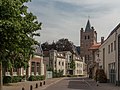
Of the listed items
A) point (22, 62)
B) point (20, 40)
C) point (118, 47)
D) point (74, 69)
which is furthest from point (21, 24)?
point (74, 69)

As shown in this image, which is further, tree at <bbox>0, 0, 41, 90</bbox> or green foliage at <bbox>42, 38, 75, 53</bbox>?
green foliage at <bbox>42, 38, 75, 53</bbox>

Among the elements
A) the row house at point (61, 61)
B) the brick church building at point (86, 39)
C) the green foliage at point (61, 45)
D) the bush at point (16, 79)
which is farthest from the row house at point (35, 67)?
the brick church building at point (86, 39)

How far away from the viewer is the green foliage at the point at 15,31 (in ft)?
60.3

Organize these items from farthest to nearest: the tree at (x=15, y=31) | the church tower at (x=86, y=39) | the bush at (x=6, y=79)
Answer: the church tower at (x=86, y=39) < the bush at (x=6, y=79) < the tree at (x=15, y=31)

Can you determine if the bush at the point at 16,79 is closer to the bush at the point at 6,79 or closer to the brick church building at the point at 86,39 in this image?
the bush at the point at 6,79

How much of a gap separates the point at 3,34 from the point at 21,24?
1.53 metres

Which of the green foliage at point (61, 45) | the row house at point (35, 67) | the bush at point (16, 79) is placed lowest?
the bush at point (16, 79)

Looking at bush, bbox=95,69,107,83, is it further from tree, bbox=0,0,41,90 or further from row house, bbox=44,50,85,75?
row house, bbox=44,50,85,75

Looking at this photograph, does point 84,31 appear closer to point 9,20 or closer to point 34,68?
point 34,68

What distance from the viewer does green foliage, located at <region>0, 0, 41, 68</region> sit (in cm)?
1839

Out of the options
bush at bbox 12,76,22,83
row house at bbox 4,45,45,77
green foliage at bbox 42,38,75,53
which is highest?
green foliage at bbox 42,38,75,53

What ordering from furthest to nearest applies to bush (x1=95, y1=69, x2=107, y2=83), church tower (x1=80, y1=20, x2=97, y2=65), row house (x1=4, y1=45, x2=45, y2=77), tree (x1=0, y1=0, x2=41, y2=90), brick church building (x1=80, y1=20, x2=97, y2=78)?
church tower (x1=80, y1=20, x2=97, y2=65) → brick church building (x1=80, y1=20, x2=97, y2=78) → row house (x1=4, y1=45, x2=45, y2=77) → bush (x1=95, y1=69, x2=107, y2=83) → tree (x1=0, y1=0, x2=41, y2=90)

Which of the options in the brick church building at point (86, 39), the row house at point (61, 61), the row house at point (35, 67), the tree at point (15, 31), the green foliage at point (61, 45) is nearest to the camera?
the tree at point (15, 31)

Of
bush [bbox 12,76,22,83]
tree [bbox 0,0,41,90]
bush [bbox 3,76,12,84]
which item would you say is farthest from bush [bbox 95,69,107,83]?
tree [bbox 0,0,41,90]
